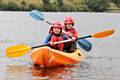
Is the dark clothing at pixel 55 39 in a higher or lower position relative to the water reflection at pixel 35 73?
higher

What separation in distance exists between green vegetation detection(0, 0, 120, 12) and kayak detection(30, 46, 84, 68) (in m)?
78.1

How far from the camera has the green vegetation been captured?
99688 mm

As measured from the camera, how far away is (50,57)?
65.4 ft

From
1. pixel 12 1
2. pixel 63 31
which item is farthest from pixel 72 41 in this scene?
pixel 12 1

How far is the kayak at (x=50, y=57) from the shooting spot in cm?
1973

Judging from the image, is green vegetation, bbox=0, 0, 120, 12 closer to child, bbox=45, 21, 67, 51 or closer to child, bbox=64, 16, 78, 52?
child, bbox=64, 16, 78, 52

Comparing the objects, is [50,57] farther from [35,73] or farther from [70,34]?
[70,34]

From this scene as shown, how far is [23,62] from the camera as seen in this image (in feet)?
73.2

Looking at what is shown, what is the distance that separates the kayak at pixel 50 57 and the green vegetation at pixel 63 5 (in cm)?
7812

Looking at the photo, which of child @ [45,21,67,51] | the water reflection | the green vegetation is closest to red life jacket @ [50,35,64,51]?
child @ [45,21,67,51]

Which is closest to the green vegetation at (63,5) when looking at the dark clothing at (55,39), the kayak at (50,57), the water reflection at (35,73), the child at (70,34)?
the child at (70,34)

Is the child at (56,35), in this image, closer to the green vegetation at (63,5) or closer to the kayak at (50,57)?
the kayak at (50,57)

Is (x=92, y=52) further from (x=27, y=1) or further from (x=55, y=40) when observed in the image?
(x=27, y=1)

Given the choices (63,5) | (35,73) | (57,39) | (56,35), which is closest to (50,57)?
(35,73)
